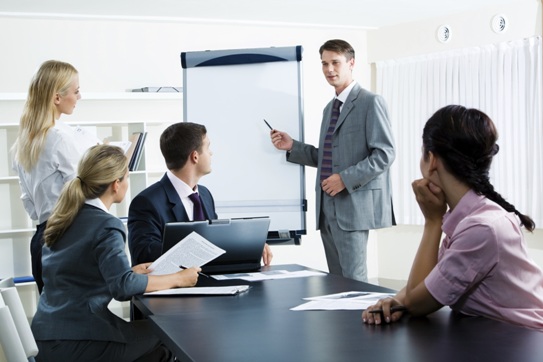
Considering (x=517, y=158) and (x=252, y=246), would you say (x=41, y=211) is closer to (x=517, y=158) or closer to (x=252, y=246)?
(x=252, y=246)

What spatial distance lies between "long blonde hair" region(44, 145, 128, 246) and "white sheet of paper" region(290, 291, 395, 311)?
0.88m

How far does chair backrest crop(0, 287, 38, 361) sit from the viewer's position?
2277 mm

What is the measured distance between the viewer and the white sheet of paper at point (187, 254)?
2.76m

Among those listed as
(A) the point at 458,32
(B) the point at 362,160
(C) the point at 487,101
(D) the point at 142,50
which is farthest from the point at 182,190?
(A) the point at 458,32

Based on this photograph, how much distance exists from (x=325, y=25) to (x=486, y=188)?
229 inches

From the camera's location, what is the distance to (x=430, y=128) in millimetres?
1973

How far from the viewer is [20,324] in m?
2.29

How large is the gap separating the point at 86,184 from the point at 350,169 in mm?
1629

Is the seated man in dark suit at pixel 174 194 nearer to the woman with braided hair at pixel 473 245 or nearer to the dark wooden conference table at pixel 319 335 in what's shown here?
the dark wooden conference table at pixel 319 335

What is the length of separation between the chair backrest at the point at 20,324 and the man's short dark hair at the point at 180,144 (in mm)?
1074

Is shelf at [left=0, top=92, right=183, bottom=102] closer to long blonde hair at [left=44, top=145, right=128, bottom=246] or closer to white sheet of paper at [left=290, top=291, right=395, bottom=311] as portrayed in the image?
long blonde hair at [left=44, top=145, right=128, bottom=246]

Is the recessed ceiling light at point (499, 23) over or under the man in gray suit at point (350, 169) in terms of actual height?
over

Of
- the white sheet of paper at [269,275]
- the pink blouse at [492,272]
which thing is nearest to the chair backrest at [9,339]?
the white sheet of paper at [269,275]

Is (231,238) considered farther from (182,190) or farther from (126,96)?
(126,96)
